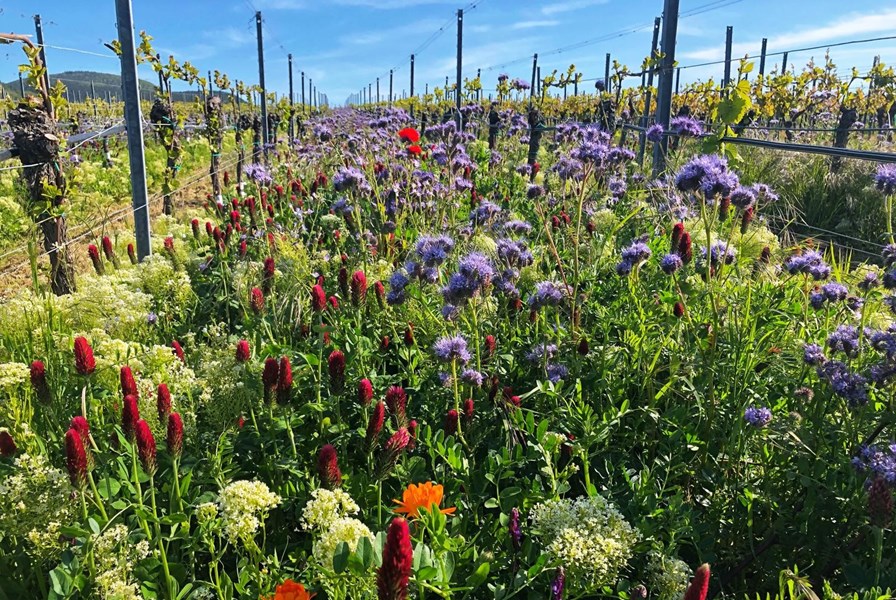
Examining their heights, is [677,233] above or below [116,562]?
→ above

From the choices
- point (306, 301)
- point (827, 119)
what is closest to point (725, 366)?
point (306, 301)

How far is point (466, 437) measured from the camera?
239 cm

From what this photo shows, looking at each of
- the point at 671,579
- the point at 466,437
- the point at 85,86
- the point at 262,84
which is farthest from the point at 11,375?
the point at 85,86

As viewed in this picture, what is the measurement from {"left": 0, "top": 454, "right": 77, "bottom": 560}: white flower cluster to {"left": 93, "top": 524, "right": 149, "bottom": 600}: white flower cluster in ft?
0.44

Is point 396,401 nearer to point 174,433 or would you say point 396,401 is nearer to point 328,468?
point 328,468

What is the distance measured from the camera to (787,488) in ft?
6.65

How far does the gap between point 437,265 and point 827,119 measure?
1875 cm

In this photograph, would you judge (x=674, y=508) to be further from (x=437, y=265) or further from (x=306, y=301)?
(x=306, y=301)

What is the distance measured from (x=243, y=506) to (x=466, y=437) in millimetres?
1084

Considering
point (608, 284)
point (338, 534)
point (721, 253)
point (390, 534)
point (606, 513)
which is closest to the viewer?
point (390, 534)

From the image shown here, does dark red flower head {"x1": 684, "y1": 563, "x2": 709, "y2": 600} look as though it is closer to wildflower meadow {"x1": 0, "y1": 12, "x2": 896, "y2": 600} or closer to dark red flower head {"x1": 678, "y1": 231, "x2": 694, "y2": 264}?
wildflower meadow {"x1": 0, "y1": 12, "x2": 896, "y2": 600}

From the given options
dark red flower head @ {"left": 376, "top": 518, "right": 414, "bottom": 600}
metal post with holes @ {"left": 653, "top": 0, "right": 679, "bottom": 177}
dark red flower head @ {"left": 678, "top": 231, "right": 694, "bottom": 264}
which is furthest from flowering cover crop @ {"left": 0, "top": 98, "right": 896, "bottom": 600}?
metal post with holes @ {"left": 653, "top": 0, "right": 679, "bottom": 177}

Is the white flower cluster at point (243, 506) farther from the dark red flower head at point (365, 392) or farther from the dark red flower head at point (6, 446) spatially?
the dark red flower head at point (6, 446)

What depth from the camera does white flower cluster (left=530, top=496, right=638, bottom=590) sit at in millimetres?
1463
